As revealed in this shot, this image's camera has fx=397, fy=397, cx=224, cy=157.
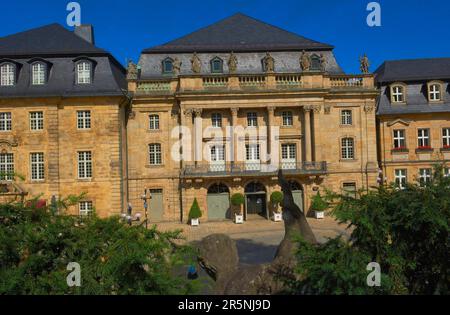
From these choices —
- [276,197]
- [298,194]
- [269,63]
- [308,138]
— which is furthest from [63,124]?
[298,194]

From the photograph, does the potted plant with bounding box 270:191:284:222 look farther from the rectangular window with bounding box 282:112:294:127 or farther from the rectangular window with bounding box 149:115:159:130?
the rectangular window with bounding box 149:115:159:130

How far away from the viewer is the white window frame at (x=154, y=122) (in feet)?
105

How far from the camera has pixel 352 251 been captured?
847 centimetres

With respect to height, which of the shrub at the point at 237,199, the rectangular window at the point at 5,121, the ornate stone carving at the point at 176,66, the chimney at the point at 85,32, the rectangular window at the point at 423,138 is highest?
the chimney at the point at 85,32

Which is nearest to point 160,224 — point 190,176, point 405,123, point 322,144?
point 190,176

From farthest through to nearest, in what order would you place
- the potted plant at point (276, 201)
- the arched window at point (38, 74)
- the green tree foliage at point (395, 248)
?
the potted plant at point (276, 201) < the arched window at point (38, 74) < the green tree foliage at point (395, 248)

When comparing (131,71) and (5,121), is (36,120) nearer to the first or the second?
(5,121)

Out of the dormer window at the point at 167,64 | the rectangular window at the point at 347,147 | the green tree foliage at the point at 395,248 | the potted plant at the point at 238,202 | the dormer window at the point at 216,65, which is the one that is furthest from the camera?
the rectangular window at the point at 347,147

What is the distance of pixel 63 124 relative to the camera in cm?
2852

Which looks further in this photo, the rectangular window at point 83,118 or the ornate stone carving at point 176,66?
the ornate stone carving at point 176,66

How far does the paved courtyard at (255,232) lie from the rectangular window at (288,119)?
794cm

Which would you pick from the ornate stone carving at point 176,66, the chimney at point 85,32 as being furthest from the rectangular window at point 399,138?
the chimney at point 85,32

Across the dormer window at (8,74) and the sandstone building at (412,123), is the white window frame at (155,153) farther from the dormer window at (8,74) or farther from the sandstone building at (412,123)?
the sandstone building at (412,123)
